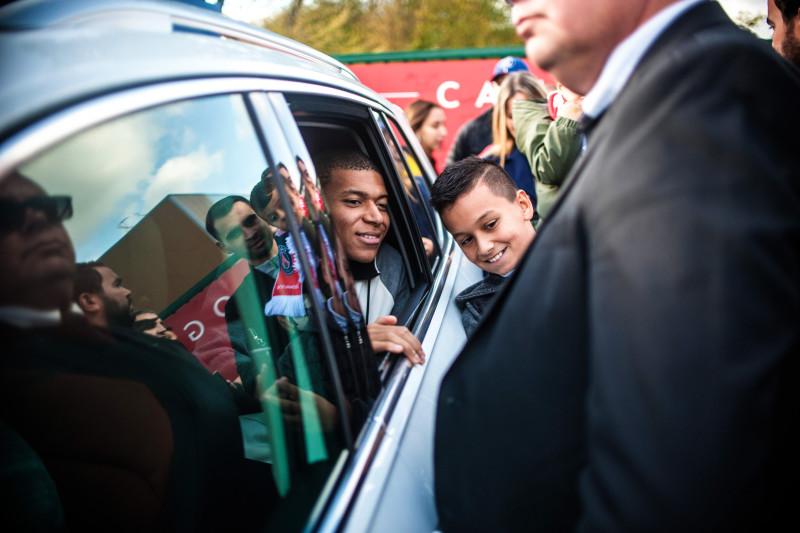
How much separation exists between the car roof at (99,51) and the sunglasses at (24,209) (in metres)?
0.15

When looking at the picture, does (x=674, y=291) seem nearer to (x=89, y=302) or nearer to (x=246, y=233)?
(x=89, y=302)

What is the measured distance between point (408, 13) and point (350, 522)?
2213 centimetres

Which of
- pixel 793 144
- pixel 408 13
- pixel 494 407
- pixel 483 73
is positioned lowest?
pixel 494 407

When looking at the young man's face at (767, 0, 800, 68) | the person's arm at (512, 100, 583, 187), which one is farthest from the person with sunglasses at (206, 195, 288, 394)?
the young man's face at (767, 0, 800, 68)

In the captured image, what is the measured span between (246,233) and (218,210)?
0.39 ft

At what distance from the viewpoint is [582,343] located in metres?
0.75

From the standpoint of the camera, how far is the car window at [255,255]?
3.18ft

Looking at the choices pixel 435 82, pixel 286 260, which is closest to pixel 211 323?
pixel 286 260

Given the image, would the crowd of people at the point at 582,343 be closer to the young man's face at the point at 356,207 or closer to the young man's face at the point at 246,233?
the young man's face at the point at 246,233

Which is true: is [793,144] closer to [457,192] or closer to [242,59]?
[242,59]

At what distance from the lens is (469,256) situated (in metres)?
2.26

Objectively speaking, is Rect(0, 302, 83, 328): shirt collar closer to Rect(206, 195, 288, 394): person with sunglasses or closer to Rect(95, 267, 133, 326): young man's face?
Rect(95, 267, 133, 326): young man's face

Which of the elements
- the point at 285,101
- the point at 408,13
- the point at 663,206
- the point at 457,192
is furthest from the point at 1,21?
the point at 408,13

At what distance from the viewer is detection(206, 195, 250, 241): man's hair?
1474mm
